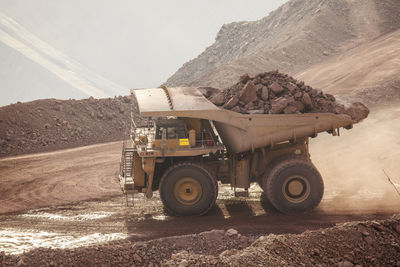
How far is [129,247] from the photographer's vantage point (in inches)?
303

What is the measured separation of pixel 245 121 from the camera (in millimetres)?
9961

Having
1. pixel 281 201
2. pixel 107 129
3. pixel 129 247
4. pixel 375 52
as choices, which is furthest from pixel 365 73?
pixel 129 247

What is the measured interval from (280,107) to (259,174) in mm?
1755

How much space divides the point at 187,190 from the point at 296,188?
2.52 meters

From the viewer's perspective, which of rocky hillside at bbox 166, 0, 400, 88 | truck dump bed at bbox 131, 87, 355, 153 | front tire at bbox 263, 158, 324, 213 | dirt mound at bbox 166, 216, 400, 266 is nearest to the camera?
dirt mound at bbox 166, 216, 400, 266

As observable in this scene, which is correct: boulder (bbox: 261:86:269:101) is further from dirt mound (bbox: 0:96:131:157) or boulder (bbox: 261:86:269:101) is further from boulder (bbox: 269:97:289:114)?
dirt mound (bbox: 0:96:131:157)

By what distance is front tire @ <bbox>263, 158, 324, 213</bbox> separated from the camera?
10.1 meters

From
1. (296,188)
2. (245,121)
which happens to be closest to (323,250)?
(296,188)

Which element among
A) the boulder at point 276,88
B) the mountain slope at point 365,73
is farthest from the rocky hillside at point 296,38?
the boulder at point 276,88

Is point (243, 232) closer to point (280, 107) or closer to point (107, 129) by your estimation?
point (280, 107)

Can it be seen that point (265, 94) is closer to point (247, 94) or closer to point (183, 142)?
point (247, 94)

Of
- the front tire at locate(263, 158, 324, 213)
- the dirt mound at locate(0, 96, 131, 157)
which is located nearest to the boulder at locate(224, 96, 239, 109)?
the front tire at locate(263, 158, 324, 213)

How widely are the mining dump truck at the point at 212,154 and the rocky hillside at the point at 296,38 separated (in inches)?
886

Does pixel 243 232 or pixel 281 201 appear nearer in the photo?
pixel 243 232
